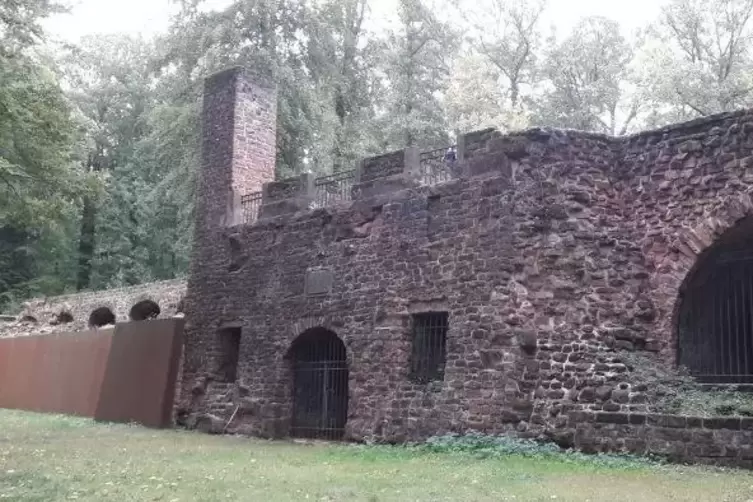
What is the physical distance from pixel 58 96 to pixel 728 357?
11465 millimetres

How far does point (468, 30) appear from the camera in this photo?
113 ft

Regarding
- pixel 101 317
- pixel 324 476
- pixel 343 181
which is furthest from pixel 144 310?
pixel 324 476

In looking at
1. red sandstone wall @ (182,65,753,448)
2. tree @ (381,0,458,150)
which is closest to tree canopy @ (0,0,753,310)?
tree @ (381,0,458,150)

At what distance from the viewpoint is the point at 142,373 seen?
18688 millimetres

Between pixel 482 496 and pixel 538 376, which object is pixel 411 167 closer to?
pixel 538 376

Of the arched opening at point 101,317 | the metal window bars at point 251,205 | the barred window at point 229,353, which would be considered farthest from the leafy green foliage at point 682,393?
the arched opening at point 101,317

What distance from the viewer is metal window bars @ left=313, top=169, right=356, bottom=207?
16.2 m

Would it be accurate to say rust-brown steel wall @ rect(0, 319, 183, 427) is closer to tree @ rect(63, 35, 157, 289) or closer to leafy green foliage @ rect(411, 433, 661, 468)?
leafy green foliage @ rect(411, 433, 661, 468)

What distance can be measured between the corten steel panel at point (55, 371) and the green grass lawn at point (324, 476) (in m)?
7.98

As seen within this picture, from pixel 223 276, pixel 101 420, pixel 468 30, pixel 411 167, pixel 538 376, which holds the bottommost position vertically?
pixel 101 420

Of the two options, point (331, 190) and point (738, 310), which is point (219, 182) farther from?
point (738, 310)

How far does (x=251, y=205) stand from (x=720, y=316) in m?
9.89

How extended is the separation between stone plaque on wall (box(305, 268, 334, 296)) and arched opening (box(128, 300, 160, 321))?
39.9 ft

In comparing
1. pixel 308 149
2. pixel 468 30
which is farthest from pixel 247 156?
pixel 468 30
